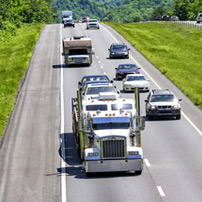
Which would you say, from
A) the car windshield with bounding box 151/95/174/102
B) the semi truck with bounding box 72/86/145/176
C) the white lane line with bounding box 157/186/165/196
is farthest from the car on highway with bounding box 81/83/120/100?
the white lane line with bounding box 157/186/165/196

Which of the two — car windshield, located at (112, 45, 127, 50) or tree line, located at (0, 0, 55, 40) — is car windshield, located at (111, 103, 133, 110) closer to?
car windshield, located at (112, 45, 127, 50)

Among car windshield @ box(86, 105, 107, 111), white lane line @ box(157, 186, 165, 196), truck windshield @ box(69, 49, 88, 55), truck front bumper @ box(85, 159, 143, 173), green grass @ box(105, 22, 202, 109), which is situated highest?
car windshield @ box(86, 105, 107, 111)

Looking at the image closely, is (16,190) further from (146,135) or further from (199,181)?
(146,135)

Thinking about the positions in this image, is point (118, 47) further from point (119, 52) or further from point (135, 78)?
point (135, 78)

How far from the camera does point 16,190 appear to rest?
75.0ft

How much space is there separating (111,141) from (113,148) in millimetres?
305

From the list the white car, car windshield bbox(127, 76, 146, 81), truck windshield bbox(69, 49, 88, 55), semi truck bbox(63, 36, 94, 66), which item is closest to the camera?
the white car

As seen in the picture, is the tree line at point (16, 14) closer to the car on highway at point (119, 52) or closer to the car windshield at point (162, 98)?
the car on highway at point (119, 52)

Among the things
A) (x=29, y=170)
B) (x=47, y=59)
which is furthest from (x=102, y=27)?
(x=29, y=170)

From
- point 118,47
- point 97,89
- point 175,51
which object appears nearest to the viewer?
point 97,89

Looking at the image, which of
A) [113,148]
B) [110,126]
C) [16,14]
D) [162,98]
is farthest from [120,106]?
[16,14]

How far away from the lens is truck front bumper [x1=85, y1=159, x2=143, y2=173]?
23.4 m

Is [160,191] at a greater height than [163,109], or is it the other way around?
[160,191]

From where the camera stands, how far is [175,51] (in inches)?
3241
